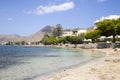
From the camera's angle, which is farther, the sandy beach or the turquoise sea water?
the turquoise sea water

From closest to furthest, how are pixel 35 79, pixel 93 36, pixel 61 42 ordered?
pixel 35 79
pixel 93 36
pixel 61 42

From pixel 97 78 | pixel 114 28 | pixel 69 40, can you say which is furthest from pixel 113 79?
pixel 69 40

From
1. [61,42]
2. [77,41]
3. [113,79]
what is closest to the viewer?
[113,79]

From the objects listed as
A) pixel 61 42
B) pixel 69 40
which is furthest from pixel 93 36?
pixel 61 42

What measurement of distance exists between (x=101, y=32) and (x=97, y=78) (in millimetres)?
67544

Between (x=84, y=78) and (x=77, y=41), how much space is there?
129m

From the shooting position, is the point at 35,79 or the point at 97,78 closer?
the point at 97,78

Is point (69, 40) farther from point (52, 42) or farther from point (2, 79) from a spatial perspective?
point (2, 79)

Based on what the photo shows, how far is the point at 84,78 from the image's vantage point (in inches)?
771

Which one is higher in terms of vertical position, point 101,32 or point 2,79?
point 101,32

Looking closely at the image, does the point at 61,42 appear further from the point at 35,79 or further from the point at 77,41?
the point at 35,79

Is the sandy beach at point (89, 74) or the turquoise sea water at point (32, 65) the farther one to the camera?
the turquoise sea water at point (32, 65)

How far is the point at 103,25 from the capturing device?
84.9 meters

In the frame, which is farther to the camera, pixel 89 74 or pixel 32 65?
pixel 32 65
